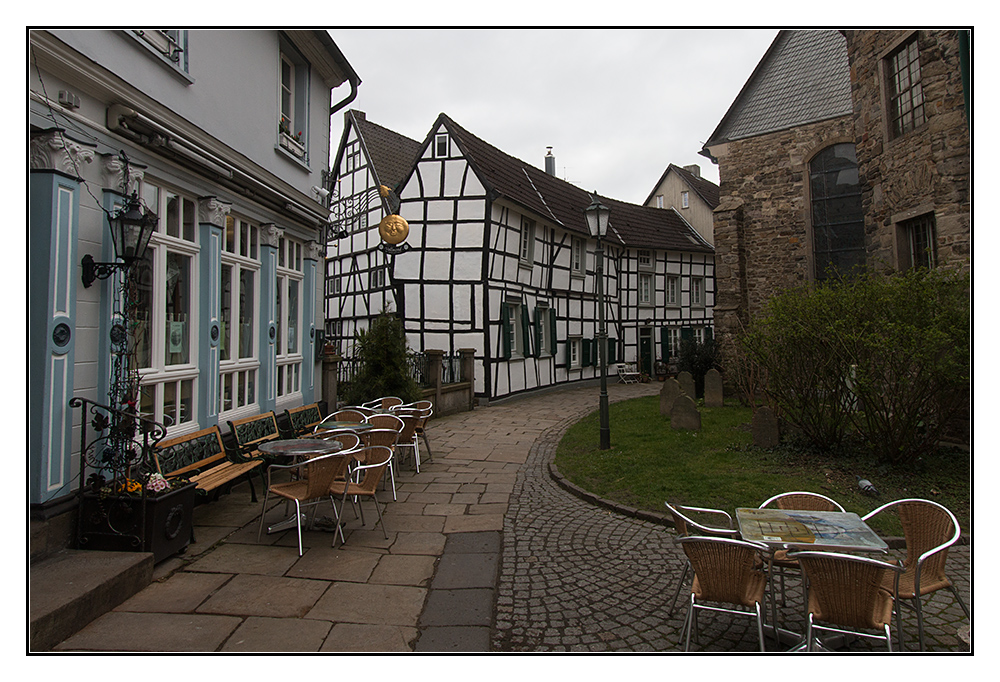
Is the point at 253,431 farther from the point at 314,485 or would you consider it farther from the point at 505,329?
the point at 505,329

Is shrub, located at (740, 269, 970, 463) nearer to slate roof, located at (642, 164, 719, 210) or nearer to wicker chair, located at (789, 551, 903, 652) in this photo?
wicker chair, located at (789, 551, 903, 652)

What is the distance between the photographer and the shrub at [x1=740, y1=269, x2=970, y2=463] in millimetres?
6281

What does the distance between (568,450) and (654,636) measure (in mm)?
5862

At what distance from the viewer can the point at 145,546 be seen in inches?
172

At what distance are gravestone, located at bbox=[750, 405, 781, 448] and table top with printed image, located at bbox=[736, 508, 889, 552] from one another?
487 centimetres

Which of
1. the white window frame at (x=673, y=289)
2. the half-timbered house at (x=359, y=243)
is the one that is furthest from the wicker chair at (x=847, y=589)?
the white window frame at (x=673, y=289)

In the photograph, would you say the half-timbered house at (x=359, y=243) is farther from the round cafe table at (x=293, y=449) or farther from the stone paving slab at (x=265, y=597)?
the stone paving slab at (x=265, y=597)

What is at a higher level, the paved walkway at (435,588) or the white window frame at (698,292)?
the white window frame at (698,292)

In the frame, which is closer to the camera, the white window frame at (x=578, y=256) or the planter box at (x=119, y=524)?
the planter box at (x=119, y=524)

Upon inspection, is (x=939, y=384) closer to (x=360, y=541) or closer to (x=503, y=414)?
(x=360, y=541)

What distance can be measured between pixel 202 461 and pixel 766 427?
692cm

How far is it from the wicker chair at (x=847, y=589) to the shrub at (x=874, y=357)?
168 inches

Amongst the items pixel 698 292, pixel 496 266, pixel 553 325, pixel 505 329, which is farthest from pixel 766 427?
pixel 698 292

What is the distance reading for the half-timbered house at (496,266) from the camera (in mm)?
16078
